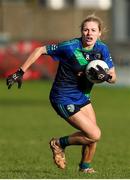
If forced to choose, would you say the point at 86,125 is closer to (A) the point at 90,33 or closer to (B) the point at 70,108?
(B) the point at 70,108

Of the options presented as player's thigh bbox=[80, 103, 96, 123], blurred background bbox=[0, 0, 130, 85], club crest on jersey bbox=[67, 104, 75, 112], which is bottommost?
blurred background bbox=[0, 0, 130, 85]

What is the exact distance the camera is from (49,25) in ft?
174

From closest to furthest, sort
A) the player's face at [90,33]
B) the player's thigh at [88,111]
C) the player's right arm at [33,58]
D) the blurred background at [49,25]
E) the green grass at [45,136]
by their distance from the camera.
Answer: the player's face at [90,33] → the player's right arm at [33,58] → the player's thigh at [88,111] → the green grass at [45,136] → the blurred background at [49,25]

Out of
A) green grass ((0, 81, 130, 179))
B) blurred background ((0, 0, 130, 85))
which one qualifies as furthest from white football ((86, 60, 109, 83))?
blurred background ((0, 0, 130, 85))

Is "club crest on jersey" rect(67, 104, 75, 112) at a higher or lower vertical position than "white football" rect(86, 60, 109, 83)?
lower

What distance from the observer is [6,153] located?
15.1 m

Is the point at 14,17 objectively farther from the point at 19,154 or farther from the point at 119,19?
the point at 19,154

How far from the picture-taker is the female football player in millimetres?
10992

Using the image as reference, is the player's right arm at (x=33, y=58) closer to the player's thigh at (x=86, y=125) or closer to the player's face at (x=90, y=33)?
the player's face at (x=90, y=33)

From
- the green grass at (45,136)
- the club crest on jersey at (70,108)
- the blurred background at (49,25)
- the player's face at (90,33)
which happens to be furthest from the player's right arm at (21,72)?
the blurred background at (49,25)

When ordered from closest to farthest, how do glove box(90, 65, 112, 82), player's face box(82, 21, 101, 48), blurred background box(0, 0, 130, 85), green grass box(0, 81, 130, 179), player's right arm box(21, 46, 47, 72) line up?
glove box(90, 65, 112, 82)
player's face box(82, 21, 101, 48)
player's right arm box(21, 46, 47, 72)
green grass box(0, 81, 130, 179)
blurred background box(0, 0, 130, 85)

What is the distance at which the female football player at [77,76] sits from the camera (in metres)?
11.0

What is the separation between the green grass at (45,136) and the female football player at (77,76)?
620 mm

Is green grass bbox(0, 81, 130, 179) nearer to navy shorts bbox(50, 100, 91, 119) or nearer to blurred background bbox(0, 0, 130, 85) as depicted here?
navy shorts bbox(50, 100, 91, 119)
